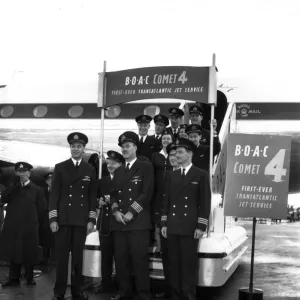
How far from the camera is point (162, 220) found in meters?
6.16

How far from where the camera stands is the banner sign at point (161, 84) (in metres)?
6.75

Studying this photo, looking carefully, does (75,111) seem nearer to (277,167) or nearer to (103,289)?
(103,289)

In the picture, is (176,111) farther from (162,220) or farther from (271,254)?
(271,254)

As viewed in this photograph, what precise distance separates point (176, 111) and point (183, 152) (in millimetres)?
1763

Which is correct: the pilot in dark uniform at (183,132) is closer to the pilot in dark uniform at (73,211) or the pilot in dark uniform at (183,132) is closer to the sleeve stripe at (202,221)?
the pilot in dark uniform at (73,211)

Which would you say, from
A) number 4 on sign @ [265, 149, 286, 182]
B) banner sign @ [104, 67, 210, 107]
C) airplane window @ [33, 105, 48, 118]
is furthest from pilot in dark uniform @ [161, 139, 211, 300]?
airplane window @ [33, 105, 48, 118]

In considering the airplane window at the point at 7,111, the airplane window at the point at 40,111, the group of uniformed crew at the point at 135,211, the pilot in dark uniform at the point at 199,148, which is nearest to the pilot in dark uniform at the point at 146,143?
the group of uniformed crew at the point at 135,211

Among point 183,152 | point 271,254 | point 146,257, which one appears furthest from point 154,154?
point 271,254

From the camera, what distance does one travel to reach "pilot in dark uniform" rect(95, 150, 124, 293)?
6.83 meters

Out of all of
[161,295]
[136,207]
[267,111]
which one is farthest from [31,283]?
[267,111]

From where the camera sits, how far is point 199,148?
7.13 meters

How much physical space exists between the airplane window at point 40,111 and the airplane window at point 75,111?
2.41 ft

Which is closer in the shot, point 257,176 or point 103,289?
point 257,176

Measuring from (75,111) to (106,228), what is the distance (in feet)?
27.8
